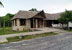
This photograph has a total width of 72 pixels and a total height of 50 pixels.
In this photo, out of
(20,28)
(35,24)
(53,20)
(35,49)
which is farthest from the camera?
(53,20)

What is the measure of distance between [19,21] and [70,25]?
12.9 metres

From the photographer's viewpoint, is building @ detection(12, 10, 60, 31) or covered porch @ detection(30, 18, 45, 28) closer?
building @ detection(12, 10, 60, 31)

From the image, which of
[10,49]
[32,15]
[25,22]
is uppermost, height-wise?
[32,15]

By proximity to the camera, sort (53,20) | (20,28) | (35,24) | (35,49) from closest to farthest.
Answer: (35,49) → (20,28) → (35,24) → (53,20)

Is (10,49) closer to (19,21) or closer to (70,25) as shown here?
(19,21)

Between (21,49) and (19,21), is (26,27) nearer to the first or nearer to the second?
(19,21)

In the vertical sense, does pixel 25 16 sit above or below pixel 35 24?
above

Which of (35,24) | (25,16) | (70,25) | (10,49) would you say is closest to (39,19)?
(35,24)

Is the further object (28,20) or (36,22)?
(36,22)

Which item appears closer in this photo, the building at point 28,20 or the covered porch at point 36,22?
the building at point 28,20

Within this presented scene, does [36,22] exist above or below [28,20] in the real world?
below

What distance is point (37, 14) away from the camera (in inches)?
1152

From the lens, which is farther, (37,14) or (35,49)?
(37,14)

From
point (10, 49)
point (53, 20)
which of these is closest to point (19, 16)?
point (53, 20)
